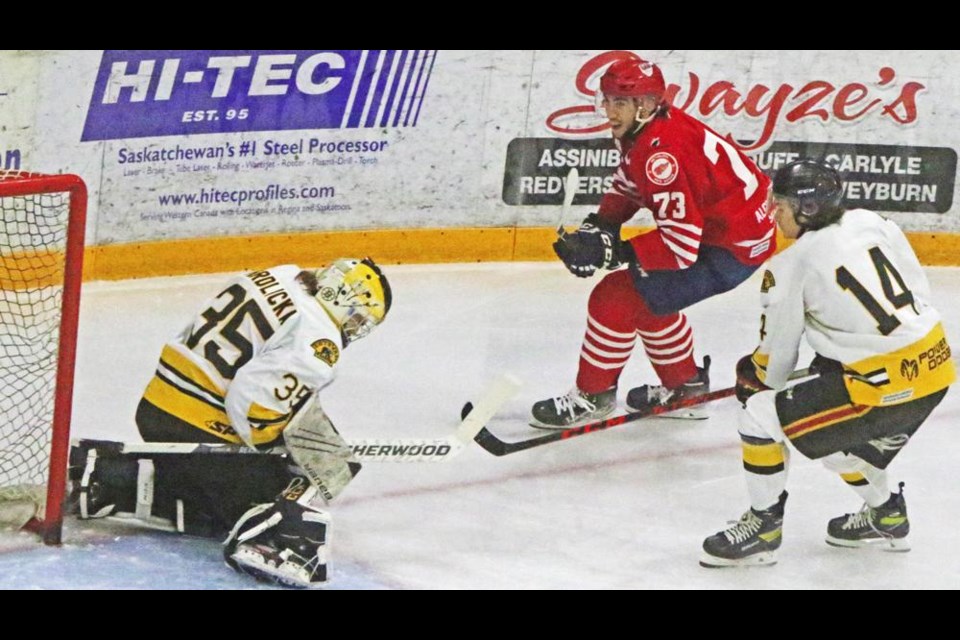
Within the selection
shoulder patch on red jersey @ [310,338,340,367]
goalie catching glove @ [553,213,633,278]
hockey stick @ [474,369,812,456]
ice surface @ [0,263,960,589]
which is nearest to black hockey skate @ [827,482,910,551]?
ice surface @ [0,263,960,589]

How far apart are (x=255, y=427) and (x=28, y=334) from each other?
129cm

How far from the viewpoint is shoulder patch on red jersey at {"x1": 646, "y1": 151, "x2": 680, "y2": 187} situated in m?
5.41

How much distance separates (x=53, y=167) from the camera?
5996 mm

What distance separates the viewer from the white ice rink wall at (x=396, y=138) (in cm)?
607

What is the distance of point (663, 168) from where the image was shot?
5.42 m

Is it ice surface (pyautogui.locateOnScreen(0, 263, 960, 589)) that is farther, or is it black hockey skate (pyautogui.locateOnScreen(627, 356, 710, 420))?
black hockey skate (pyautogui.locateOnScreen(627, 356, 710, 420))

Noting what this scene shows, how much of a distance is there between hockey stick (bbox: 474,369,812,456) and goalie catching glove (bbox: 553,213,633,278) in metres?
0.46

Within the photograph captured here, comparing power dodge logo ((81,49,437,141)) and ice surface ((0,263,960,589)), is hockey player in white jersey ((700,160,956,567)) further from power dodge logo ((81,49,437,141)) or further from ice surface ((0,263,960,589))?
power dodge logo ((81,49,437,141))

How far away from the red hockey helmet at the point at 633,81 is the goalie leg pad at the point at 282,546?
5.50 ft

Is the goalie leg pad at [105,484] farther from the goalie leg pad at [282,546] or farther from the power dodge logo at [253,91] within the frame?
the power dodge logo at [253,91]

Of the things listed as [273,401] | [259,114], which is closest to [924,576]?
[273,401]

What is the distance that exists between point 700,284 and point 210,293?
1.68 m

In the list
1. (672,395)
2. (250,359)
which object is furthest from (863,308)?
(250,359)

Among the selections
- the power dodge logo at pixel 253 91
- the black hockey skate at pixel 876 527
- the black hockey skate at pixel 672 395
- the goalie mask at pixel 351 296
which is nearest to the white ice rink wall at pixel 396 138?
the power dodge logo at pixel 253 91
